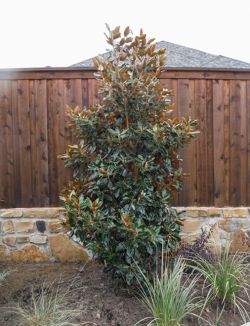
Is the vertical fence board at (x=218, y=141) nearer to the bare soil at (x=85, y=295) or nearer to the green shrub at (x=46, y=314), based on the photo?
the bare soil at (x=85, y=295)

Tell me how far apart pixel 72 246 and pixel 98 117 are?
5.36 feet

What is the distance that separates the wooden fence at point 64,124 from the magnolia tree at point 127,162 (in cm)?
85

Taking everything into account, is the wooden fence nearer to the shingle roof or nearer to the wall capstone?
the wall capstone

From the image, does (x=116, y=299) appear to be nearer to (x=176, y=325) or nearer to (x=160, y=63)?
(x=176, y=325)

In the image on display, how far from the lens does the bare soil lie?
9.37 ft

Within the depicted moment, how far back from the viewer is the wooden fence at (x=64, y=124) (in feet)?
13.3

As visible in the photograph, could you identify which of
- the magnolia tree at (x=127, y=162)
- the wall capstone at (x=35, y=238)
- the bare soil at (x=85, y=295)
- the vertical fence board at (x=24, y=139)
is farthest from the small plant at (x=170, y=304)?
the vertical fence board at (x=24, y=139)

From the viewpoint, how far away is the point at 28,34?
44.4 ft

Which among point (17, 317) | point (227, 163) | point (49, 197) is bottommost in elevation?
point (17, 317)

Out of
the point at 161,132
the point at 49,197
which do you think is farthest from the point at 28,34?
the point at 161,132

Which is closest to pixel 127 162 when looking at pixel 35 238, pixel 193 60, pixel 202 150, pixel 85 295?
pixel 85 295

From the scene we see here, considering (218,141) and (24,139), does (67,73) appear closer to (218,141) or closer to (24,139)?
(24,139)

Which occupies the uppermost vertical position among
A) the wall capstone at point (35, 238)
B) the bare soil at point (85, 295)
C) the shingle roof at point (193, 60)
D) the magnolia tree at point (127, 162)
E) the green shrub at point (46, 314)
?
the shingle roof at point (193, 60)

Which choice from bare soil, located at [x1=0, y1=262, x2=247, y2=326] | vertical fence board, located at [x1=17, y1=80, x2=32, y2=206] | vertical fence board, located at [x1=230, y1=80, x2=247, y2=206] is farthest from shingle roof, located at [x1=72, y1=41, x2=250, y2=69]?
bare soil, located at [x1=0, y1=262, x2=247, y2=326]
